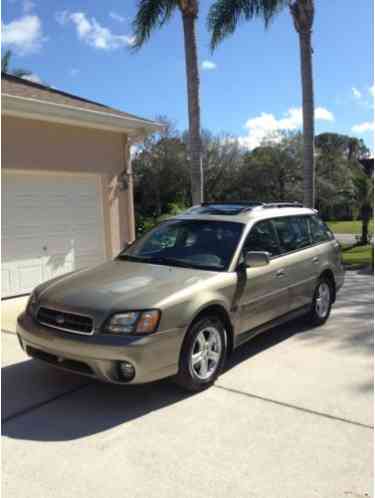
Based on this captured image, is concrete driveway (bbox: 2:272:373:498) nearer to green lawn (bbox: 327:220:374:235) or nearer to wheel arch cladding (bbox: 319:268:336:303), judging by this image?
wheel arch cladding (bbox: 319:268:336:303)

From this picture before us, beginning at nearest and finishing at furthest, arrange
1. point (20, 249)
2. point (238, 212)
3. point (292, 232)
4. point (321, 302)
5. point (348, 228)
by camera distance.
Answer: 1. point (238, 212)
2. point (292, 232)
3. point (321, 302)
4. point (20, 249)
5. point (348, 228)

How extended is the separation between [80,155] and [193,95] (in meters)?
4.44

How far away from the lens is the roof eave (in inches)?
317

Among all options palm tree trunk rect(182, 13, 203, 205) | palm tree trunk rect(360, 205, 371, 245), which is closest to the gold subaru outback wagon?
palm tree trunk rect(182, 13, 203, 205)

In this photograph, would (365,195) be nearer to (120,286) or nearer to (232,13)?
(232,13)

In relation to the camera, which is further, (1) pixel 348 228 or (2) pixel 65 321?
(1) pixel 348 228

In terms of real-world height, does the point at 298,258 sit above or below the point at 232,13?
below

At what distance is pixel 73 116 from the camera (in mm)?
8914

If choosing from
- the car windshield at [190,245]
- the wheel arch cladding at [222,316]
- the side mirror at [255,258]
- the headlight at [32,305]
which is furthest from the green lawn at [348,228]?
the headlight at [32,305]

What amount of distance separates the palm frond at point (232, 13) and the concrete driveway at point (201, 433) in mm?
11113

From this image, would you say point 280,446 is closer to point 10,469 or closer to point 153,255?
point 10,469

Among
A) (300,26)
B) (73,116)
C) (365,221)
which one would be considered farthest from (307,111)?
(365,221)

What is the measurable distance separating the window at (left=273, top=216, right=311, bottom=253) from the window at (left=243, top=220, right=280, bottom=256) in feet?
0.52

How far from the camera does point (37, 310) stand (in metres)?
4.39
